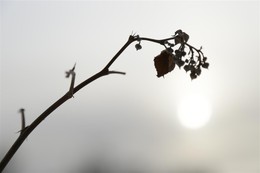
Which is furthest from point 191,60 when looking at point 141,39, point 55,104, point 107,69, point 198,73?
point 55,104

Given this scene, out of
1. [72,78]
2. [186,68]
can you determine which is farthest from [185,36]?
[72,78]

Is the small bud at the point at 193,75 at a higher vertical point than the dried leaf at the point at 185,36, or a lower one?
lower

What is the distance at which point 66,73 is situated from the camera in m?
1.33

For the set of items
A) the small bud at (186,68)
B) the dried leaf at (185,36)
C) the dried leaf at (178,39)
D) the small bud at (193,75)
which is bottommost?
the small bud at (193,75)

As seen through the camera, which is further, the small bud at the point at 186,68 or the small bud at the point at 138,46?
the small bud at the point at 186,68

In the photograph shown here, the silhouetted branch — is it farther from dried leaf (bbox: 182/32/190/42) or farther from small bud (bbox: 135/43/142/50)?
dried leaf (bbox: 182/32/190/42)

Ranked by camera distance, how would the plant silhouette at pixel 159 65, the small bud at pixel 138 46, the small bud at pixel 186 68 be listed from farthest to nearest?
the small bud at pixel 186 68 → the small bud at pixel 138 46 → the plant silhouette at pixel 159 65

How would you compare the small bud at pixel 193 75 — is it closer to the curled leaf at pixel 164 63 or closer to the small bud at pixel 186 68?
the small bud at pixel 186 68

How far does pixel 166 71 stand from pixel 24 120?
1104mm

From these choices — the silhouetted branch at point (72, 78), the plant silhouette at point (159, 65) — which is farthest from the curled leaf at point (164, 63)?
the silhouetted branch at point (72, 78)

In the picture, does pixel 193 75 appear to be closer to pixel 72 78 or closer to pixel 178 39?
pixel 178 39

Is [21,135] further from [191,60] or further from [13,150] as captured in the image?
[191,60]

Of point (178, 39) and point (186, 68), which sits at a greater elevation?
point (178, 39)

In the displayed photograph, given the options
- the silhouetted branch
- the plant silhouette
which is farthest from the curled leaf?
the silhouetted branch
